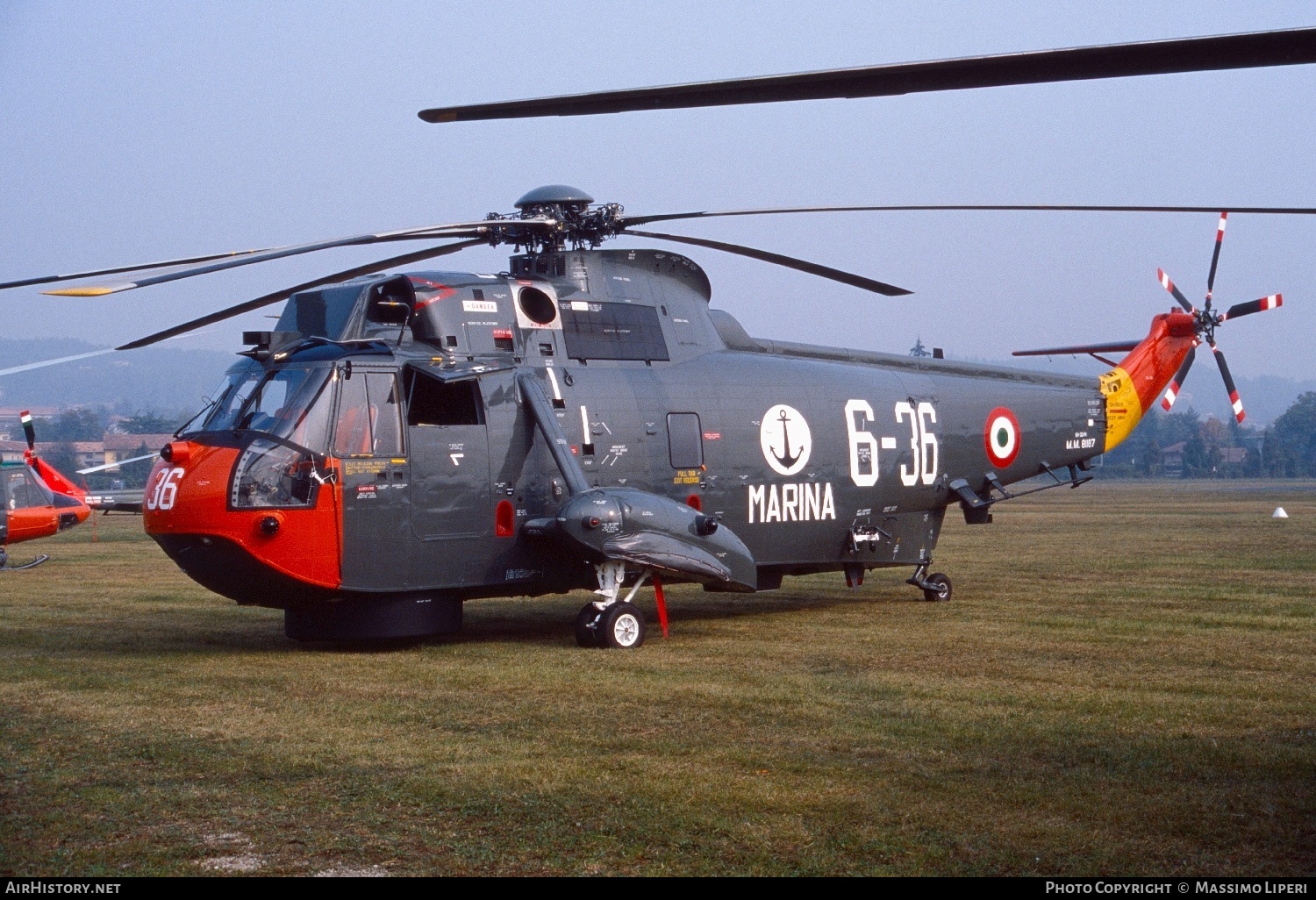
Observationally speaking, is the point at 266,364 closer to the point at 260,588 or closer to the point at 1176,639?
the point at 260,588

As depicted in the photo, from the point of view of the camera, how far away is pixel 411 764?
8523 mm

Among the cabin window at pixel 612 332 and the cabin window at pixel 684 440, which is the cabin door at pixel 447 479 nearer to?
the cabin window at pixel 612 332

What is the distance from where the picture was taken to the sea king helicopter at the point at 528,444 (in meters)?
12.9

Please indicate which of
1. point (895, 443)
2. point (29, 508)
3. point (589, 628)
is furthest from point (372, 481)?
point (29, 508)

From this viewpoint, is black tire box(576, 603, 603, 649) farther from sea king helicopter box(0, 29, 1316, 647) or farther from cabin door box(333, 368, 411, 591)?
cabin door box(333, 368, 411, 591)

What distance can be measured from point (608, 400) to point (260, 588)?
437 centimetres

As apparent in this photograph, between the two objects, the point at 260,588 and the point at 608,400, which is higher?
the point at 608,400

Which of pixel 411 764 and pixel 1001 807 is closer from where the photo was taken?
pixel 1001 807

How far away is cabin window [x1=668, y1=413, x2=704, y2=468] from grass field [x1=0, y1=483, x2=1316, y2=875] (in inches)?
80.4

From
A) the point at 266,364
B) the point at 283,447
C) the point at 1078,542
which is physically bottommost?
the point at 1078,542

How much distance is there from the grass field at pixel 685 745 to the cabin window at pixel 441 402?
8.04 ft

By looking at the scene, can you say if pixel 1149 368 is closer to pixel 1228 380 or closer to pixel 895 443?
pixel 1228 380

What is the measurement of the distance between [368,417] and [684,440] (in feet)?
13.0
